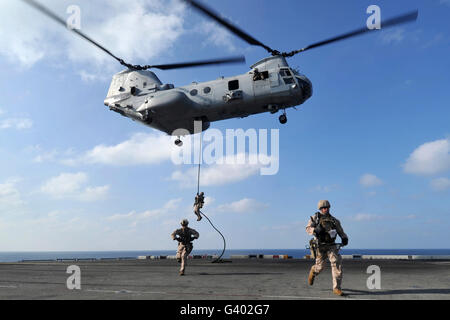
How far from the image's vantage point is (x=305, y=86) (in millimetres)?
19906

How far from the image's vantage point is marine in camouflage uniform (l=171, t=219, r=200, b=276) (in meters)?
12.3

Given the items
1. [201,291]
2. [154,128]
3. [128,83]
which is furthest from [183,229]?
[128,83]

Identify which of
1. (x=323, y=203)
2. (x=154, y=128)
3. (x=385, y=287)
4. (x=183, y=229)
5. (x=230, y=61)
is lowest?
(x=385, y=287)

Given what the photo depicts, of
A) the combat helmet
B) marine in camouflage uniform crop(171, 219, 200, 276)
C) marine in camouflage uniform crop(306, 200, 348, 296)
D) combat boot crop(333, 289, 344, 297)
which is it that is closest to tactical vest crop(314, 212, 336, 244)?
marine in camouflage uniform crop(306, 200, 348, 296)

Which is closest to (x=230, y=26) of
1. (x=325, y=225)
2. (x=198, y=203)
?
(x=198, y=203)

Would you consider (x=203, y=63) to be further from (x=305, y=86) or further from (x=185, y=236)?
(x=185, y=236)

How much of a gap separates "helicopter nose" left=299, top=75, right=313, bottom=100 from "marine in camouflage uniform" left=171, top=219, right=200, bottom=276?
11520 millimetres

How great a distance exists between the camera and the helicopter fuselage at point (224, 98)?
64.0 feet

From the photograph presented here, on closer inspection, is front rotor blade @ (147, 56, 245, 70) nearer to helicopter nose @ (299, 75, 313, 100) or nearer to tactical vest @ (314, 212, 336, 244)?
helicopter nose @ (299, 75, 313, 100)
